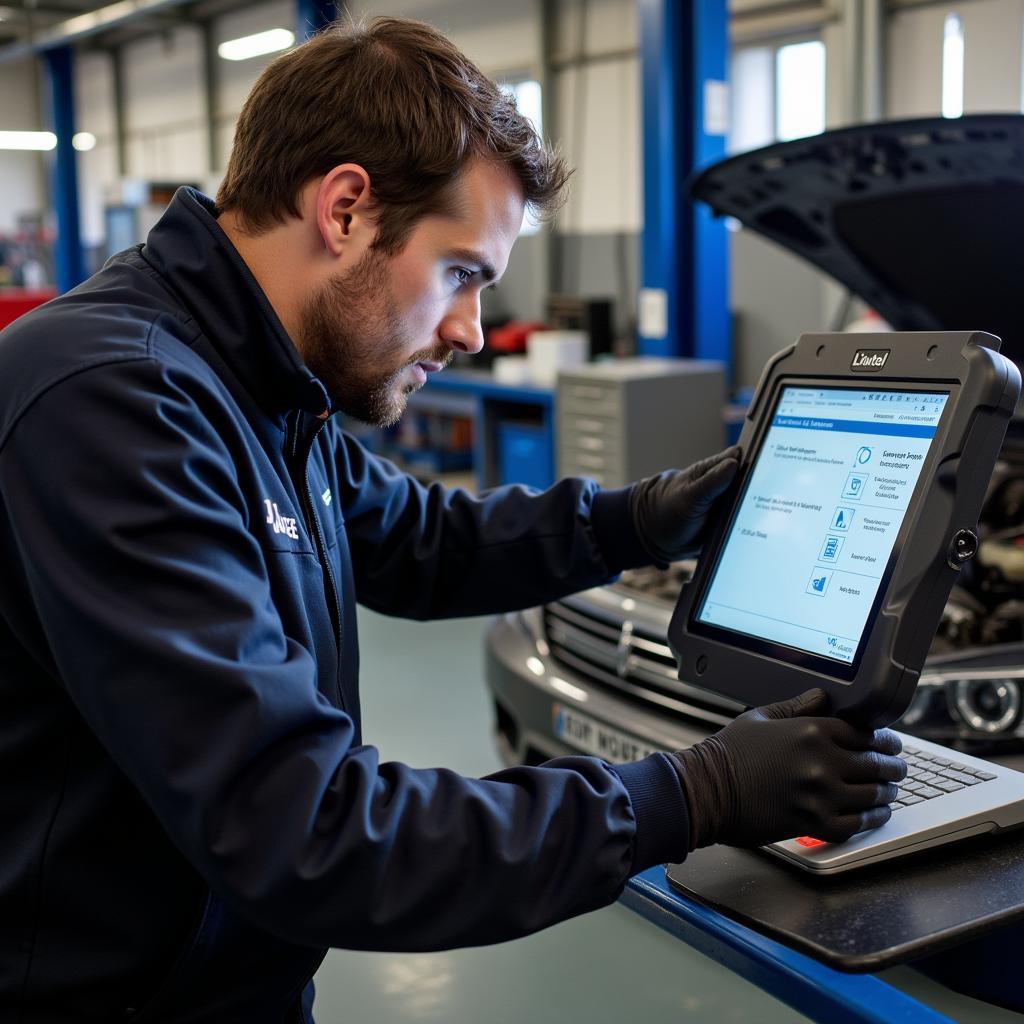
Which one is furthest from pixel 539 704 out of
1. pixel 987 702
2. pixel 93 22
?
pixel 93 22

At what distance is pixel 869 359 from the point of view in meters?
1.19

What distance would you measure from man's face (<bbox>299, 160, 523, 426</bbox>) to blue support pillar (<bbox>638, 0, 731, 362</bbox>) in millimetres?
3694

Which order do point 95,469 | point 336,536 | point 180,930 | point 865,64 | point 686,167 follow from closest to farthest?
point 95,469 < point 180,930 < point 336,536 < point 686,167 < point 865,64

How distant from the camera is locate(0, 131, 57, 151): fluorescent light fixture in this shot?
15.8 m

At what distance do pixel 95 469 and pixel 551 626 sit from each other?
1653 millimetres

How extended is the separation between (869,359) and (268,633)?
26.0 inches

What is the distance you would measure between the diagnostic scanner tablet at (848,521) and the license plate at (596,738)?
790mm

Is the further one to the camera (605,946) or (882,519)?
(605,946)

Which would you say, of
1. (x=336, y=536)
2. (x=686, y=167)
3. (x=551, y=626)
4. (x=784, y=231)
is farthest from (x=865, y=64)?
(x=336, y=536)

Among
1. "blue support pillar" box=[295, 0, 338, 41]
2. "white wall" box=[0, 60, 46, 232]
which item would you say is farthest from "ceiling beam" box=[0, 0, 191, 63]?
"white wall" box=[0, 60, 46, 232]

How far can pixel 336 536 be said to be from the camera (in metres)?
1.41

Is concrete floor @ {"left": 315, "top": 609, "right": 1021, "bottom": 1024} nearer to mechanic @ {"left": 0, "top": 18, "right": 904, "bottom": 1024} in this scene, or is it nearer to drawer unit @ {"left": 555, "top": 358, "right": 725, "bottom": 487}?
mechanic @ {"left": 0, "top": 18, "right": 904, "bottom": 1024}

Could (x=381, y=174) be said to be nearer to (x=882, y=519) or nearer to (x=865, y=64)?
(x=882, y=519)

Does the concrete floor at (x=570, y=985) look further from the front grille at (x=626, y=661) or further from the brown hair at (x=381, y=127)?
the brown hair at (x=381, y=127)
